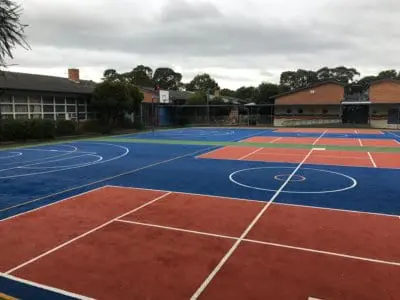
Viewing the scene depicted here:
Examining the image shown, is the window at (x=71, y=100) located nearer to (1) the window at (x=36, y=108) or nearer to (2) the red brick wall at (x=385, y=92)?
(1) the window at (x=36, y=108)

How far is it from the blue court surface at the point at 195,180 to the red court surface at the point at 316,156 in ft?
3.72

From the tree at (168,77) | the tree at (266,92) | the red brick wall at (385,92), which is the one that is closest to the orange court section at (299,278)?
the red brick wall at (385,92)

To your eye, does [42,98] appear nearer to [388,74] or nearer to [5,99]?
[5,99]

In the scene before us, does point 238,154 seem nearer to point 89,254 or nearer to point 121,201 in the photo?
point 121,201

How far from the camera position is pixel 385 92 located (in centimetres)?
4994

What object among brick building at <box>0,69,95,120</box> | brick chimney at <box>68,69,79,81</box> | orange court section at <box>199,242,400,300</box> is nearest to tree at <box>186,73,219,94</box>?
brick chimney at <box>68,69,79,81</box>

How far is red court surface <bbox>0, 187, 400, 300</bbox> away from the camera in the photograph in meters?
5.68

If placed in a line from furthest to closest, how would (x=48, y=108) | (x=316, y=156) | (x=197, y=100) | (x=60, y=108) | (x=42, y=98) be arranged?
(x=197, y=100) < (x=60, y=108) < (x=48, y=108) < (x=42, y=98) < (x=316, y=156)

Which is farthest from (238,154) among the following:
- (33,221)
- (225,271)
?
(225,271)

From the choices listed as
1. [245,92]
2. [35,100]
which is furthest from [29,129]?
[245,92]

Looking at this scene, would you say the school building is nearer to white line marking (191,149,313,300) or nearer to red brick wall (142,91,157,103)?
red brick wall (142,91,157,103)

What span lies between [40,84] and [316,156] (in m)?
24.5

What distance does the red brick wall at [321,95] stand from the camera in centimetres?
5216

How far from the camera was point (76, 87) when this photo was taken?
1503 inches
